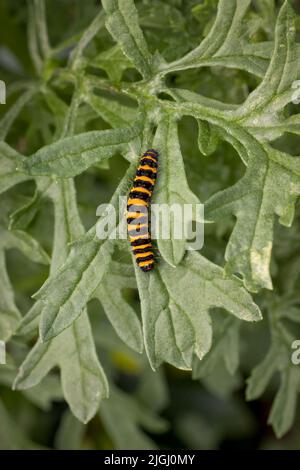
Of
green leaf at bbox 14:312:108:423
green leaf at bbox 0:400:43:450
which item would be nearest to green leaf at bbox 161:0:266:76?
green leaf at bbox 14:312:108:423

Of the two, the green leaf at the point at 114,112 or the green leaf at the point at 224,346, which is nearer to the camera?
the green leaf at the point at 114,112

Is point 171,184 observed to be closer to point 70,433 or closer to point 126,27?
point 126,27

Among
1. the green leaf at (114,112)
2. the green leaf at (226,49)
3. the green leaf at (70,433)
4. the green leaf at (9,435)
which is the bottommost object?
the green leaf at (70,433)

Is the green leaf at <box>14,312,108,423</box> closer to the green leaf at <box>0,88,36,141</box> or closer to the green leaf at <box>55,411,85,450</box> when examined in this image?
the green leaf at <box>0,88,36,141</box>

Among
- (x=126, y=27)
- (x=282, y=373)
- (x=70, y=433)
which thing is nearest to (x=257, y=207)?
(x=126, y=27)

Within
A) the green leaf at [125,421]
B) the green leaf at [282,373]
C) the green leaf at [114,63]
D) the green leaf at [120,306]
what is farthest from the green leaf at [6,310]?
the green leaf at [125,421]

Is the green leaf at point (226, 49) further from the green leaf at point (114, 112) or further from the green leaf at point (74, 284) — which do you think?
the green leaf at point (74, 284)
